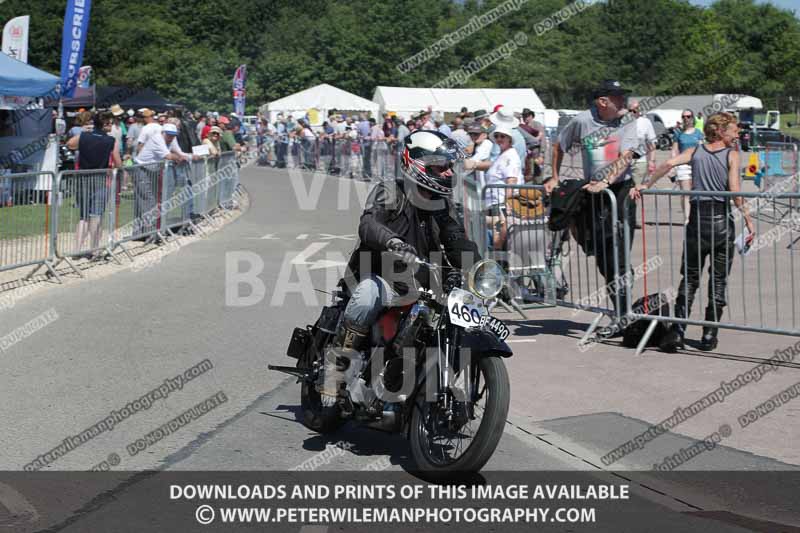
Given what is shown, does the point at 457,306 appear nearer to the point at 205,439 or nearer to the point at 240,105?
the point at 205,439

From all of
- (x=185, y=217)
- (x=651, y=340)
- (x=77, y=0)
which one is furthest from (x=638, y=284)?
(x=77, y=0)

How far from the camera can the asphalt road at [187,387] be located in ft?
20.0

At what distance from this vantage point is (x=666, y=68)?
98312 mm

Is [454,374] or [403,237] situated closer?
[454,374]

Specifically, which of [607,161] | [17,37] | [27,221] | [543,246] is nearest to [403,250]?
[607,161]

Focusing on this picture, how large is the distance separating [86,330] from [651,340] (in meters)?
5.25

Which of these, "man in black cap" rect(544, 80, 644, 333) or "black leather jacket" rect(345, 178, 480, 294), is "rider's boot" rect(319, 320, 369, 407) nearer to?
"black leather jacket" rect(345, 178, 480, 294)

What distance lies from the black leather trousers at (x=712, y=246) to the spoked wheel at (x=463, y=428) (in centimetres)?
414

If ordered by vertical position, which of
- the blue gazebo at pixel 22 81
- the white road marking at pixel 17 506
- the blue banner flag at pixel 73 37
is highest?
the blue banner flag at pixel 73 37

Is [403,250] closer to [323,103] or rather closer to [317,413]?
[317,413]

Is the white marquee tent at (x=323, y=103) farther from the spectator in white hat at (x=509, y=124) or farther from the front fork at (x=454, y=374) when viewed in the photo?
the front fork at (x=454, y=374)

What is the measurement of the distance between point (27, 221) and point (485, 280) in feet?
29.2

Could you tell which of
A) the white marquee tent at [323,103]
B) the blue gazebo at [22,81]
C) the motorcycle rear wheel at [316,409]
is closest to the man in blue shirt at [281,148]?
the white marquee tent at [323,103]

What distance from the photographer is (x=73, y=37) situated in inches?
1021
